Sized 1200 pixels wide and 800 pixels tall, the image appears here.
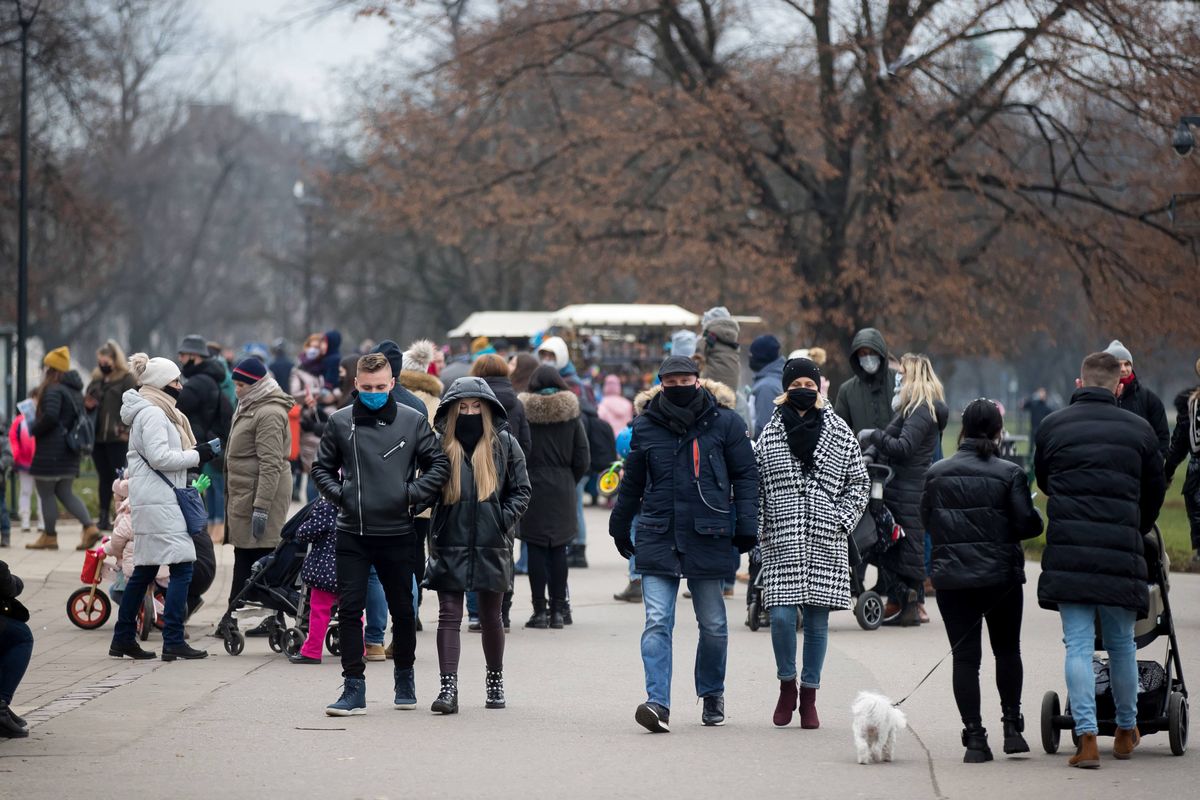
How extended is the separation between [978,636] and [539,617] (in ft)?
17.4

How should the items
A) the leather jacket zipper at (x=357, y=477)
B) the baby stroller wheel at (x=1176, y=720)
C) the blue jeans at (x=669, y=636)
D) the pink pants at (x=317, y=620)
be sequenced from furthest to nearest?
the pink pants at (x=317, y=620), the leather jacket zipper at (x=357, y=477), the blue jeans at (x=669, y=636), the baby stroller wheel at (x=1176, y=720)

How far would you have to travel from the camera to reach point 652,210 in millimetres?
30156

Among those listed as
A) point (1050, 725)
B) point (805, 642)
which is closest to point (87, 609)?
point (805, 642)

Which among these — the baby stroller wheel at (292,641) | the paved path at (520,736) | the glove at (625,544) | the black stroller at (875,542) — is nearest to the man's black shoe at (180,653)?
the paved path at (520,736)

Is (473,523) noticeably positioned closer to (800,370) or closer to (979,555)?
(800,370)

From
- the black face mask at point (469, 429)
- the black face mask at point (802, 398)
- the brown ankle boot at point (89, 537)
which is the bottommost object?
the brown ankle boot at point (89, 537)

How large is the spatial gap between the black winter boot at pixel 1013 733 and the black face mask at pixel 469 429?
2.90m

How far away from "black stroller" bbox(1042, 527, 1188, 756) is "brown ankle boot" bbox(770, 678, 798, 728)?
48.4 inches

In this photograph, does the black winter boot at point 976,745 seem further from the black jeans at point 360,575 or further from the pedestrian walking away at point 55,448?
the pedestrian walking away at point 55,448

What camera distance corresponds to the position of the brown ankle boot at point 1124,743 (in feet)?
26.1

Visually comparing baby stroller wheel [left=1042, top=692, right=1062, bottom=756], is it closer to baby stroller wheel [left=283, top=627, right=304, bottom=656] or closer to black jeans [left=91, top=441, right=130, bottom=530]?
baby stroller wheel [left=283, top=627, right=304, bottom=656]

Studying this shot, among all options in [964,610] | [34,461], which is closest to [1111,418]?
[964,610]

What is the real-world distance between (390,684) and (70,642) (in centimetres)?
290

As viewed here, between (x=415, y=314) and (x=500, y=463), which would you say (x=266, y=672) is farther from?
(x=415, y=314)
